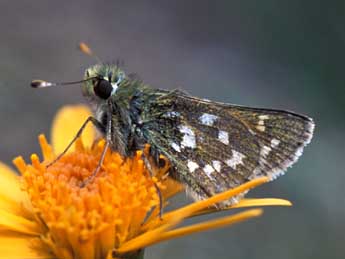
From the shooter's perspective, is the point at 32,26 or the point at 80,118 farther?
the point at 32,26

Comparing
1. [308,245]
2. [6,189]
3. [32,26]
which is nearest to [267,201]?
[6,189]

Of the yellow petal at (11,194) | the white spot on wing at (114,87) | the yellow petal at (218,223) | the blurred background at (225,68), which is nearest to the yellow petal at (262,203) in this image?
the yellow petal at (218,223)

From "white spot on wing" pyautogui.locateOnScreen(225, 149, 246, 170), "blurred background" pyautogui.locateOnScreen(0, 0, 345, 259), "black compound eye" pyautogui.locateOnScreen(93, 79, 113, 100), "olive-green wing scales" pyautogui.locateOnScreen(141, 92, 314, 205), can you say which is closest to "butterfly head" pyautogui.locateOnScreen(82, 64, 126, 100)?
"black compound eye" pyautogui.locateOnScreen(93, 79, 113, 100)

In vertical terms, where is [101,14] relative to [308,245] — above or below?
above

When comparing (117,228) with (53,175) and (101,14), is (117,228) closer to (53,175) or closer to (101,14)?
(53,175)

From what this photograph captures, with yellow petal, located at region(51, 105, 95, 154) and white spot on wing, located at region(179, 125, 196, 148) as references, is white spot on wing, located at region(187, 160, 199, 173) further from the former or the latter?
yellow petal, located at region(51, 105, 95, 154)

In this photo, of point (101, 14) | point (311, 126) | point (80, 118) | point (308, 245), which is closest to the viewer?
point (311, 126)

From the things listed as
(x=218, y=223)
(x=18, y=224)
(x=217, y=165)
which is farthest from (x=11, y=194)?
(x=218, y=223)
